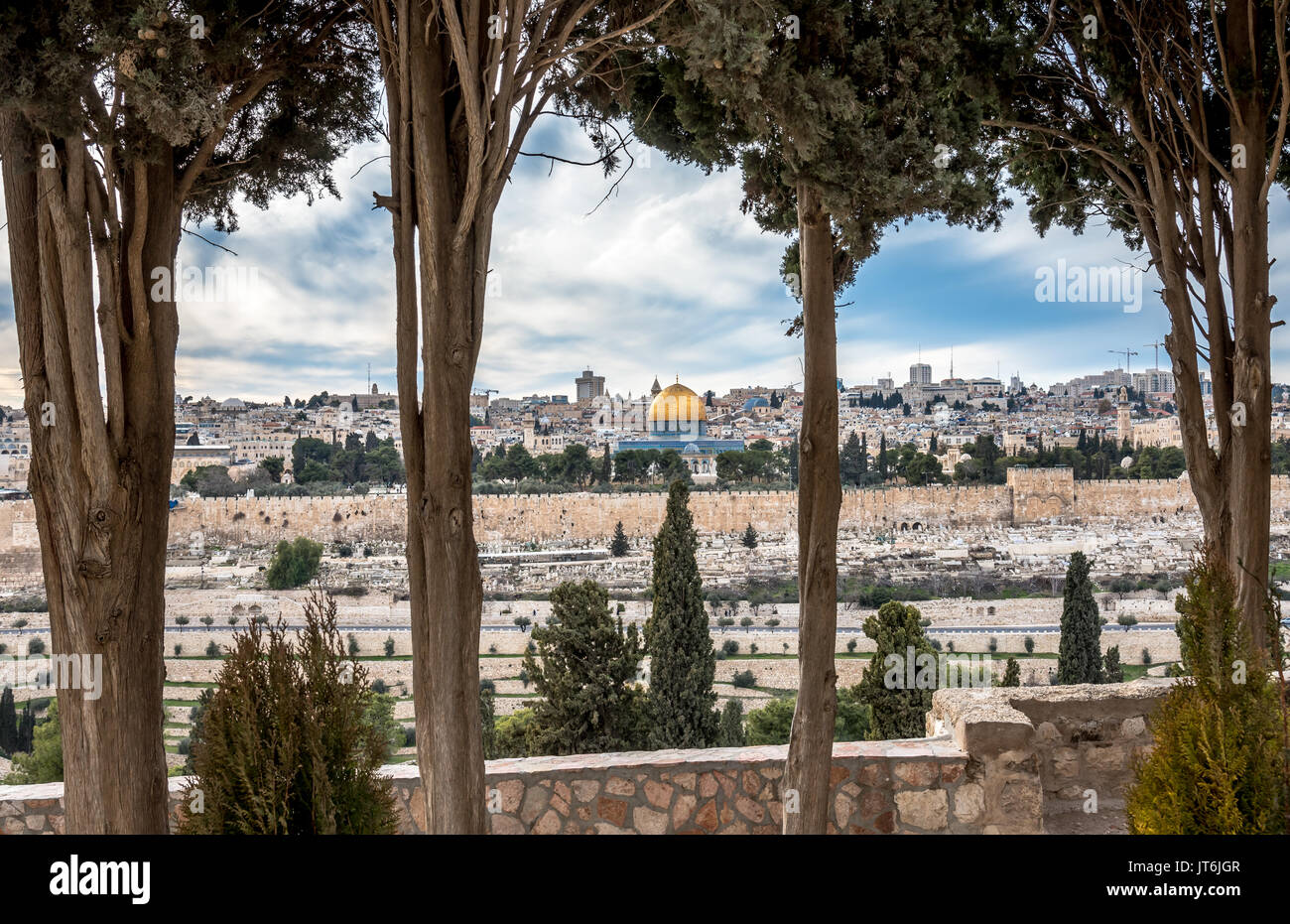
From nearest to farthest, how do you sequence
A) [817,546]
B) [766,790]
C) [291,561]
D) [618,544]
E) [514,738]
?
1. [817,546]
2. [766,790]
3. [514,738]
4. [291,561]
5. [618,544]

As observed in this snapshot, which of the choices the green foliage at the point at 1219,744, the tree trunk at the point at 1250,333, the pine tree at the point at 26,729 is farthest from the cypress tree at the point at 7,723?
the tree trunk at the point at 1250,333

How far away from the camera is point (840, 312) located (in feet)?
11.6

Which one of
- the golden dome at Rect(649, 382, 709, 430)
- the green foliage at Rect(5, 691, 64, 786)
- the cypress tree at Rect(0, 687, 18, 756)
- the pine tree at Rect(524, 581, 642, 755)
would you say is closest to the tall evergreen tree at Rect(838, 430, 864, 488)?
the pine tree at Rect(524, 581, 642, 755)

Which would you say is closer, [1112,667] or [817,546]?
[817,546]

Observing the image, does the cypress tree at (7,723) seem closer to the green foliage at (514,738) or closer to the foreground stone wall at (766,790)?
the foreground stone wall at (766,790)

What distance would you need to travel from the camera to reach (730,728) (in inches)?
283

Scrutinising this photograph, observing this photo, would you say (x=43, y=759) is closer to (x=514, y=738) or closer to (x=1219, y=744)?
(x=514, y=738)

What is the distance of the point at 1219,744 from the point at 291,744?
7.91ft

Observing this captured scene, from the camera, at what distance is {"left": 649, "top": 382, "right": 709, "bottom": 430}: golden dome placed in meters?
17.4

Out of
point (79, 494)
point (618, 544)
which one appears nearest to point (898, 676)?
point (79, 494)

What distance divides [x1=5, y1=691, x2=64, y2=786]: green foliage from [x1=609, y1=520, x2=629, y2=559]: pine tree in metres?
7.25

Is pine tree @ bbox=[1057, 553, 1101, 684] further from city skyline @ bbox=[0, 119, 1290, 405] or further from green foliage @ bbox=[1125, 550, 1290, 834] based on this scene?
green foliage @ bbox=[1125, 550, 1290, 834]

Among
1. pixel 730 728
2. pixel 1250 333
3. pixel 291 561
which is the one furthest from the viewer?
pixel 291 561
